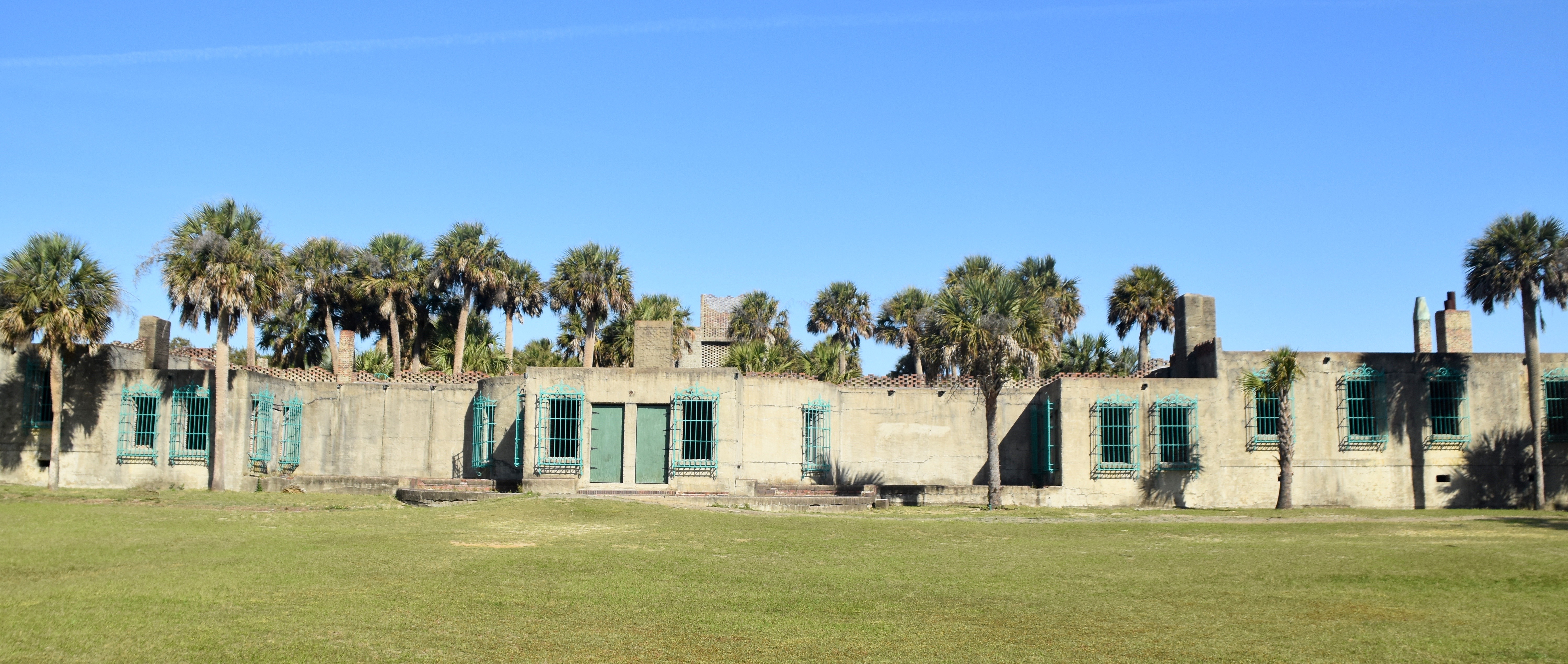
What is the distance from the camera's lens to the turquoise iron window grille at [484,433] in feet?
101

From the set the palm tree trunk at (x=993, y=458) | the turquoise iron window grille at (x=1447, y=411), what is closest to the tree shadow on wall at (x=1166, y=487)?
the palm tree trunk at (x=993, y=458)

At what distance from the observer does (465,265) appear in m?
42.5

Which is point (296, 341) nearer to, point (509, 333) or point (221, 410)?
point (509, 333)

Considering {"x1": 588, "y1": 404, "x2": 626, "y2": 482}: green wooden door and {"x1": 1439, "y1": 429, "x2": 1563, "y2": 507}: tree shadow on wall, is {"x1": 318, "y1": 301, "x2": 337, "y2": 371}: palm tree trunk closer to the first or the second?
{"x1": 588, "y1": 404, "x2": 626, "y2": 482}: green wooden door

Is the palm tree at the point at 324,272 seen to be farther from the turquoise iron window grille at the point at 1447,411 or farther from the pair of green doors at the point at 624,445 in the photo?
the turquoise iron window grille at the point at 1447,411

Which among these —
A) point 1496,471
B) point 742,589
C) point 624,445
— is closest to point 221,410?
point 624,445

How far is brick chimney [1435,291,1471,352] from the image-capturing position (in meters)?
29.6

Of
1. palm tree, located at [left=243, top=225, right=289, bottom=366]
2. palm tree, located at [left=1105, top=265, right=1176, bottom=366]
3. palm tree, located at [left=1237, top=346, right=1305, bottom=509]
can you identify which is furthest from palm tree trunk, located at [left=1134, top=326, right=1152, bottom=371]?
palm tree, located at [left=243, top=225, right=289, bottom=366]

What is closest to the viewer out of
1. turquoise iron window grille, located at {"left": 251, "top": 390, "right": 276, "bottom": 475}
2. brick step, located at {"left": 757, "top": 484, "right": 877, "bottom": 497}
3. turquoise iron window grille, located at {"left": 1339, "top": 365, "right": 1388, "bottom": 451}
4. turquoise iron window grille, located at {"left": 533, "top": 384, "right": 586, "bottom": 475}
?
brick step, located at {"left": 757, "top": 484, "right": 877, "bottom": 497}

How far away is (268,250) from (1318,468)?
2651 centimetres

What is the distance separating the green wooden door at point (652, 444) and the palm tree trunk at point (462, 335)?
13.6 m

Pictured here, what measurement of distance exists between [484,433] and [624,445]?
5143 millimetres

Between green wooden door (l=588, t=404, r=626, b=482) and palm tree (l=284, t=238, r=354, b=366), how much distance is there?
18.2 metres

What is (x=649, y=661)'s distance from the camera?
8891mm
